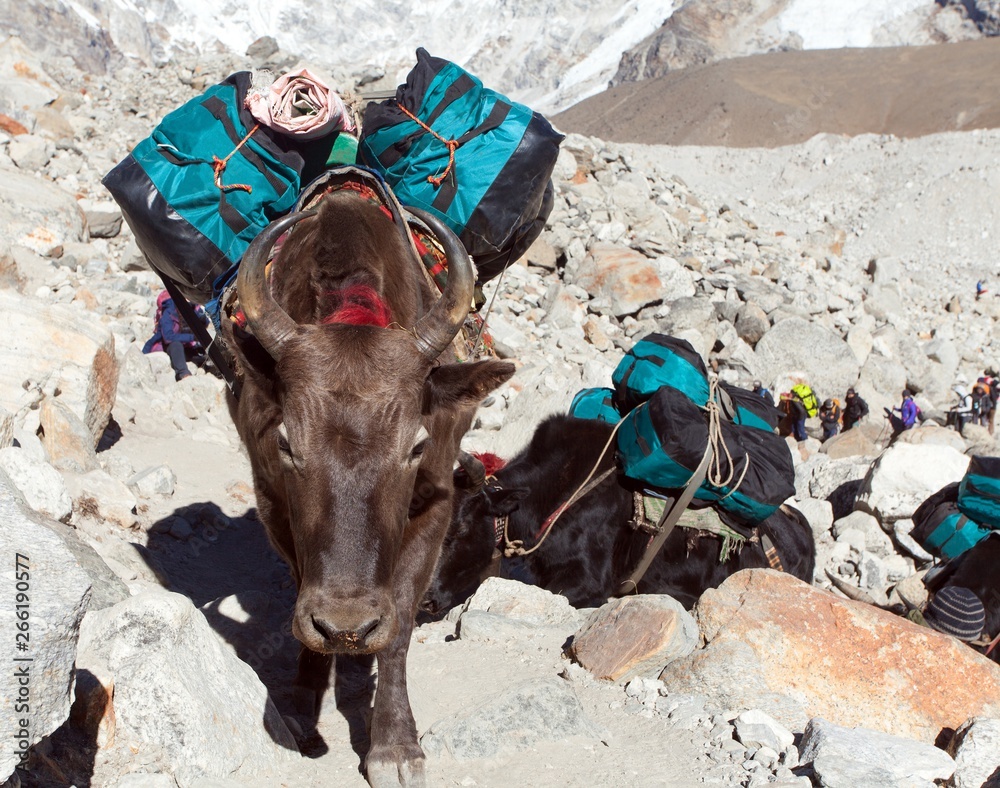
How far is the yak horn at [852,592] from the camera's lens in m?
5.40

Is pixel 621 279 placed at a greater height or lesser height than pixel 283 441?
lesser

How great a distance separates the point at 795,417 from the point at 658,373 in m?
6.75

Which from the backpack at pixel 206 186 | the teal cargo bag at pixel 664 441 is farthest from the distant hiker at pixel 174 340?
the teal cargo bag at pixel 664 441

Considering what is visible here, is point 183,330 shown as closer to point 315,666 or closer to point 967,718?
point 315,666

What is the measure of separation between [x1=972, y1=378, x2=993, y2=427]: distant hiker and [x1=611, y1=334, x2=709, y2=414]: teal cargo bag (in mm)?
8629

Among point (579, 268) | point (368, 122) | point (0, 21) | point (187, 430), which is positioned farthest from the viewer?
point (0, 21)

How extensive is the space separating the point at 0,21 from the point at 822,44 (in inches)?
3995

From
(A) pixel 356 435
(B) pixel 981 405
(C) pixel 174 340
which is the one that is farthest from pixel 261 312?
(B) pixel 981 405

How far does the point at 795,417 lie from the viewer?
1117cm

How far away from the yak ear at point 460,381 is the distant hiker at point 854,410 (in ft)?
32.2

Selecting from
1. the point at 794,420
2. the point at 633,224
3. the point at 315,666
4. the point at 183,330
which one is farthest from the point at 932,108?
Answer: the point at 315,666

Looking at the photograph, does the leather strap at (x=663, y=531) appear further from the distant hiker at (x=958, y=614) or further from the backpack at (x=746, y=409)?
Answer: the distant hiker at (x=958, y=614)

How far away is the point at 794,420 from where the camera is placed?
11.2 meters

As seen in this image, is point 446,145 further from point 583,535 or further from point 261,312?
point 583,535
